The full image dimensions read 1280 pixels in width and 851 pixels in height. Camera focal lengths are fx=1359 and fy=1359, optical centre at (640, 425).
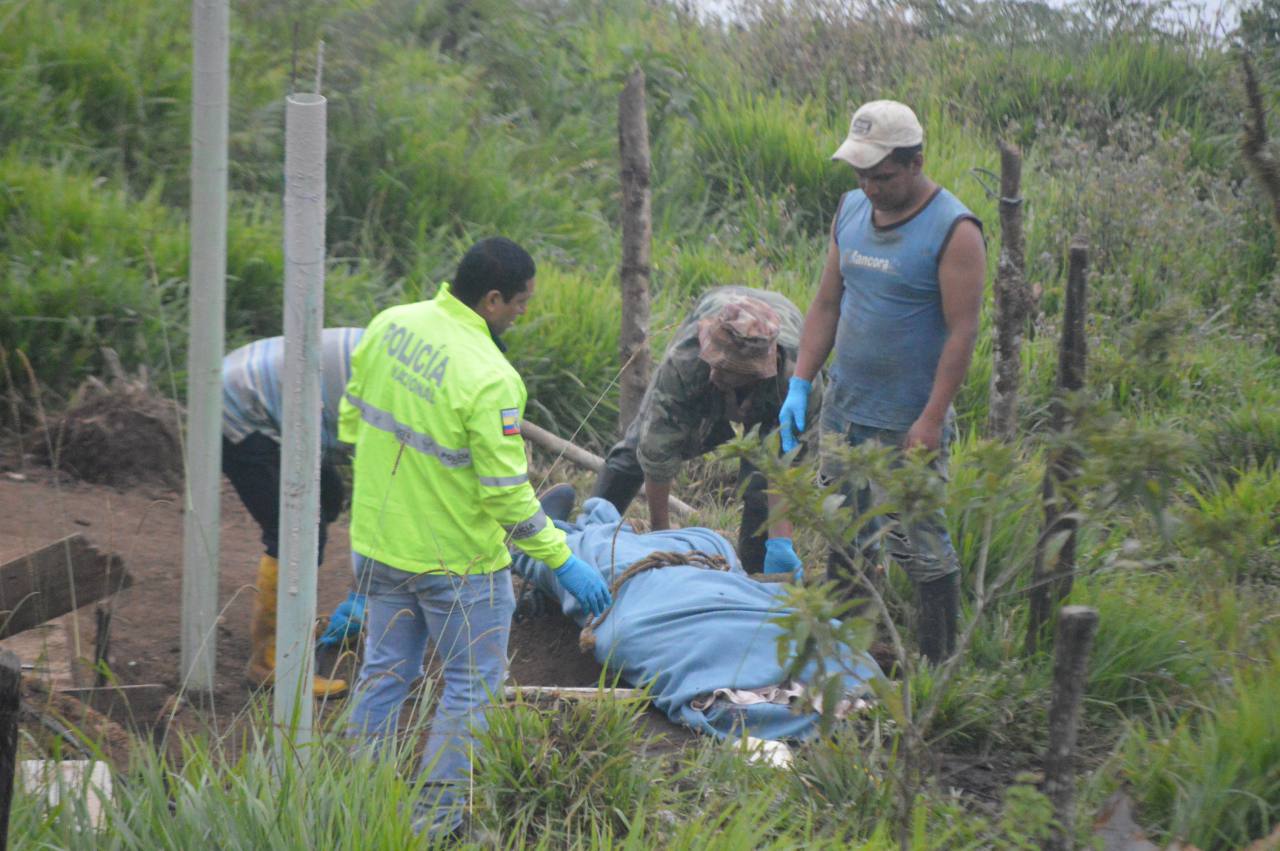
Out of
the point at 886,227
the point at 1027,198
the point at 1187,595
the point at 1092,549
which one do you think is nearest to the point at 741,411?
the point at 886,227

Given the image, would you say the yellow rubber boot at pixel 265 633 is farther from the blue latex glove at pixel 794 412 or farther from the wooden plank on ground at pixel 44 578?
the blue latex glove at pixel 794 412

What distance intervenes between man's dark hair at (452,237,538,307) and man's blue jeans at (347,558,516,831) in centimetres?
73

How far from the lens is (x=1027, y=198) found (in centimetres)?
841

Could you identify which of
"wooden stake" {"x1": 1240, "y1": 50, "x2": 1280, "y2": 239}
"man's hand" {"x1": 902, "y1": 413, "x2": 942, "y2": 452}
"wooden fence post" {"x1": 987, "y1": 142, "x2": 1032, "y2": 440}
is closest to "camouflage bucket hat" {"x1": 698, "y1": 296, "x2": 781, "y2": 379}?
"man's hand" {"x1": 902, "y1": 413, "x2": 942, "y2": 452}

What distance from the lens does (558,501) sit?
202 inches

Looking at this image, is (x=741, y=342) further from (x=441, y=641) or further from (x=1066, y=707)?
(x=1066, y=707)

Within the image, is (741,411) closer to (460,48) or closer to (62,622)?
(62,622)

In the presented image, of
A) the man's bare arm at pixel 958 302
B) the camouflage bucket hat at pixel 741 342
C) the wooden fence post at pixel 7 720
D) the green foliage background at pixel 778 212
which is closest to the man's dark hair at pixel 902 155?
the man's bare arm at pixel 958 302

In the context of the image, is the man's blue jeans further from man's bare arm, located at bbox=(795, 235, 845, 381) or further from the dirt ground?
man's bare arm, located at bbox=(795, 235, 845, 381)

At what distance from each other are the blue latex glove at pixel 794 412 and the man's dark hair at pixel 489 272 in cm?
140

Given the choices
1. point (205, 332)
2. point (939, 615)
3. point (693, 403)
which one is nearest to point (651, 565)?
point (693, 403)

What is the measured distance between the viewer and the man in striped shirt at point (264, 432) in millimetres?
4004

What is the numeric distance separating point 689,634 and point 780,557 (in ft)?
3.31

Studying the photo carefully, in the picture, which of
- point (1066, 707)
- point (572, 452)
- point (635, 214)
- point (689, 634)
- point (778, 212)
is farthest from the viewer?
point (778, 212)
